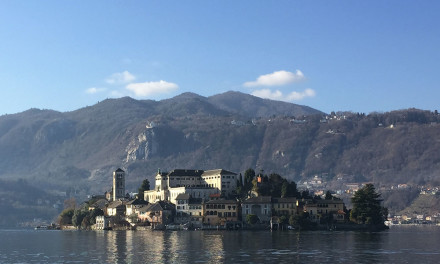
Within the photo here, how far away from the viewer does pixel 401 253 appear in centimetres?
13212

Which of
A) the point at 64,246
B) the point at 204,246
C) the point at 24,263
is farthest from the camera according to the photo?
the point at 64,246

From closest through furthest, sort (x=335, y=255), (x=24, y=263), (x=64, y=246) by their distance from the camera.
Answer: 1. (x=24, y=263)
2. (x=335, y=255)
3. (x=64, y=246)

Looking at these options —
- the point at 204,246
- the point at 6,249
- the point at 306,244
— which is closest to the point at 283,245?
the point at 306,244

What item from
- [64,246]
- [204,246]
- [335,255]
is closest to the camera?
[335,255]

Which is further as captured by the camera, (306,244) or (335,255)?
(306,244)

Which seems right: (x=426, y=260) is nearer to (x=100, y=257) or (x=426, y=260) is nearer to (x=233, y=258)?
(x=233, y=258)

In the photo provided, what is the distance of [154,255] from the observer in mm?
127375

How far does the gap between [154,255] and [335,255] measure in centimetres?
2840

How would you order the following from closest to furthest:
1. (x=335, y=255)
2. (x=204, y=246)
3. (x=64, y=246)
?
(x=335, y=255) < (x=204, y=246) < (x=64, y=246)

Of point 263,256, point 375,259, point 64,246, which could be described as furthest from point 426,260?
point 64,246

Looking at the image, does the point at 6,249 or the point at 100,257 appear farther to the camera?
the point at 6,249

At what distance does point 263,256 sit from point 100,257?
25.4 metres

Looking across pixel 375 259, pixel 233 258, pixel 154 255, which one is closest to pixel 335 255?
pixel 375 259

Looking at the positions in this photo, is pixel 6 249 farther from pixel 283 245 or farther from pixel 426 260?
pixel 426 260
